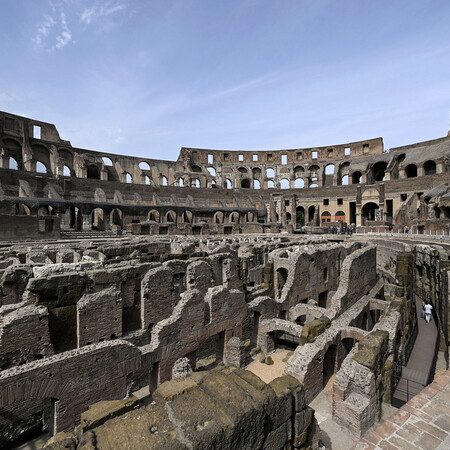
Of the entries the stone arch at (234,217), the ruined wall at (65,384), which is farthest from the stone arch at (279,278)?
the stone arch at (234,217)

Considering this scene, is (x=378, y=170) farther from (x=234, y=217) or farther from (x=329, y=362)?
(x=329, y=362)

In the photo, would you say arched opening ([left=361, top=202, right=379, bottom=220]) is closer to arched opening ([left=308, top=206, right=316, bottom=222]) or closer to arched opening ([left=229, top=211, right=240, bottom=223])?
arched opening ([left=308, top=206, right=316, bottom=222])

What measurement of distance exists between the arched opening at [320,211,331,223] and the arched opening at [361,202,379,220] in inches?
187

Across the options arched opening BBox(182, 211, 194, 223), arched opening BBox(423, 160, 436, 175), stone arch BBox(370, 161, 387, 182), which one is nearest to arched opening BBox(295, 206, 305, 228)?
stone arch BBox(370, 161, 387, 182)

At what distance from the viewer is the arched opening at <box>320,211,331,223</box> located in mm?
43078

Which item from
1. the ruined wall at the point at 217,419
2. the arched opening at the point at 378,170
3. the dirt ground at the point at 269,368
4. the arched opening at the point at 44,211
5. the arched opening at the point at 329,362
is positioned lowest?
the dirt ground at the point at 269,368

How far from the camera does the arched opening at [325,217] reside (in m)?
43.1

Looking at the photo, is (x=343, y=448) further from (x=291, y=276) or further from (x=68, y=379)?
(x=291, y=276)

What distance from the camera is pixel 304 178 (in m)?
52.1

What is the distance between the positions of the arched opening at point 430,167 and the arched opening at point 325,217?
45.7 ft

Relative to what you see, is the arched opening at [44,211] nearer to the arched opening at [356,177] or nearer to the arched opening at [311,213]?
the arched opening at [311,213]

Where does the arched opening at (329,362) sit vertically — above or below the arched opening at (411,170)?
below

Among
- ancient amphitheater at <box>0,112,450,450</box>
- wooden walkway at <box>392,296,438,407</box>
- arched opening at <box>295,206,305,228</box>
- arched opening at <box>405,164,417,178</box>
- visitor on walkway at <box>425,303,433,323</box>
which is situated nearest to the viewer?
ancient amphitheater at <box>0,112,450,450</box>

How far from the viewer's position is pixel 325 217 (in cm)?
4347
